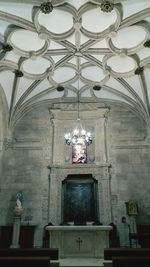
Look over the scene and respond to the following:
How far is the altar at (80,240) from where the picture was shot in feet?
30.2

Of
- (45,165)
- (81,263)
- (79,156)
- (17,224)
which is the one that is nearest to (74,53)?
(79,156)

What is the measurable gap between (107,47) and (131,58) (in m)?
1.09

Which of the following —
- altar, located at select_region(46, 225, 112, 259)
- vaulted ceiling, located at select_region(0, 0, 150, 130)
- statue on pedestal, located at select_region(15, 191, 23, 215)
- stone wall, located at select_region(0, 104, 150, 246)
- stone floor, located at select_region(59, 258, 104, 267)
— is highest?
vaulted ceiling, located at select_region(0, 0, 150, 130)

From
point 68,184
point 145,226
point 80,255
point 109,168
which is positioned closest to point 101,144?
point 109,168

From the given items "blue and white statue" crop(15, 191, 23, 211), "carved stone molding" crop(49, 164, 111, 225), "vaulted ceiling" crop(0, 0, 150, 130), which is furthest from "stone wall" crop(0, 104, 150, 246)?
"vaulted ceiling" crop(0, 0, 150, 130)

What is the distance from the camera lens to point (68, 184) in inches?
451

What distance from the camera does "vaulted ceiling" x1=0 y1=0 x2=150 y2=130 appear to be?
7.75 meters

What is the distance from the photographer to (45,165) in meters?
11.9

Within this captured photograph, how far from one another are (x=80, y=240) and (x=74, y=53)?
7312 mm

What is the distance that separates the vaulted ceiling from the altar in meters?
5.77

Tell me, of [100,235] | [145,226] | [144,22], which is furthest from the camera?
[145,226]

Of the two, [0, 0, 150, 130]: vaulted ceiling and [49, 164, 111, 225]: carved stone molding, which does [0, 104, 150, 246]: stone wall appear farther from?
[0, 0, 150, 130]: vaulted ceiling

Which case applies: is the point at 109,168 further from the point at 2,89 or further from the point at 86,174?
the point at 2,89

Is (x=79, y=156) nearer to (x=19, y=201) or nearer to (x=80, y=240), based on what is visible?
(x=19, y=201)
